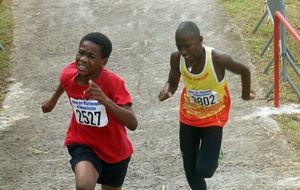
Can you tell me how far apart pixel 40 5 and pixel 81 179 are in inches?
327

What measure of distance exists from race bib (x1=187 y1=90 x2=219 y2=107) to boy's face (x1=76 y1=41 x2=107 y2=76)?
0.84m

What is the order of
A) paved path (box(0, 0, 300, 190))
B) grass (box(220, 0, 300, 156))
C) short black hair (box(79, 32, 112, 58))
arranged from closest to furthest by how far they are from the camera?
short black hair (box(79, 32, 112, 58)) < paved path (box(0, 0, 300, 190)) < grass (box(220, 0, 300, 156))

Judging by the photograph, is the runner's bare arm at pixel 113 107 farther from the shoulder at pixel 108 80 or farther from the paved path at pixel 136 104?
the paved path at pixel 136 104

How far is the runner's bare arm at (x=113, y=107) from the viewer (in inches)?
163

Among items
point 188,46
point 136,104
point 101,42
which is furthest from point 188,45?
point 136,104

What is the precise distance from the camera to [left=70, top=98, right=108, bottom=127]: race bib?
4.32 metres

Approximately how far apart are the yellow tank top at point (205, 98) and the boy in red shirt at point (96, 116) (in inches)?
24.3

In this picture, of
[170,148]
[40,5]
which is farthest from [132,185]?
[40,5]

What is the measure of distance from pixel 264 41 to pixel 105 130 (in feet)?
19.2

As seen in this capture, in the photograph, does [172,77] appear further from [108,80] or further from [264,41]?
[264,41]

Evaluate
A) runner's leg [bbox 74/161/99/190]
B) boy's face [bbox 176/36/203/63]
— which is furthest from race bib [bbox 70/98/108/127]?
boy's face [bbox 176/36/203/63]

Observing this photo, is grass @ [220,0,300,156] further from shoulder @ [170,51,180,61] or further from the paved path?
shoulder @ [170,51,180,61]

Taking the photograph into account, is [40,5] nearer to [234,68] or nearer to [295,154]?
[295,154]

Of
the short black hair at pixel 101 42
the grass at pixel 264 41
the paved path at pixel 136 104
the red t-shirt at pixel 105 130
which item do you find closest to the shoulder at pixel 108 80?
the red t-shirt at pixel 105 130
